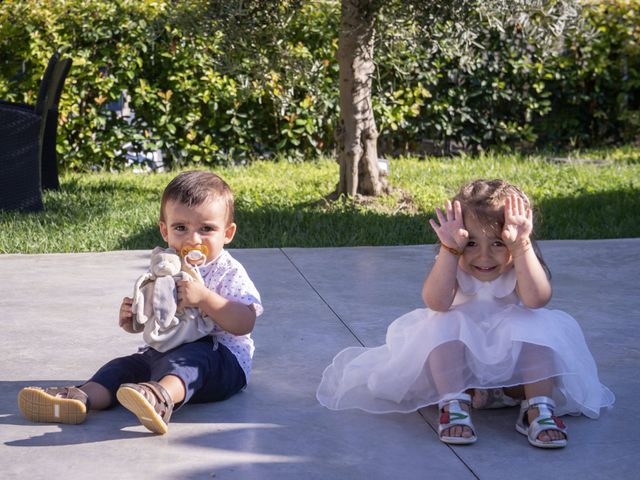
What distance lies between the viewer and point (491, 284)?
321 centimetres

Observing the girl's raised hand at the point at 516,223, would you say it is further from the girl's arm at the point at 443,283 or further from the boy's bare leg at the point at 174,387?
the boy's bare leg at the point at 174,387

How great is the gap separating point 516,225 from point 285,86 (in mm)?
5897

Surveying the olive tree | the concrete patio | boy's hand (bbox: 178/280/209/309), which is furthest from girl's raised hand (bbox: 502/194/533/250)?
the olive tree

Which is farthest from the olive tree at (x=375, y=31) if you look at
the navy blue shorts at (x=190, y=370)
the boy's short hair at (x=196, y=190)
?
the navy blue shorts at (x=190, y=370)

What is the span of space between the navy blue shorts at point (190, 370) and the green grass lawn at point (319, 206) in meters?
2.74

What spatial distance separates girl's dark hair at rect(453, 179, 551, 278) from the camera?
313 cm

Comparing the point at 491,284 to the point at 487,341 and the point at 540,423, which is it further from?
the point at 540,423

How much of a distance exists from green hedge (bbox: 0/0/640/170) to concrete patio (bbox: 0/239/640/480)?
2.84 meters

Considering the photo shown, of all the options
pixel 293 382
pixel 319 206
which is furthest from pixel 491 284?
pixel 319 206

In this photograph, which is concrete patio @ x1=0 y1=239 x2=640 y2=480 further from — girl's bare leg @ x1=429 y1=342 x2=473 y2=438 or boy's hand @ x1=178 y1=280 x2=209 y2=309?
boy's hand @ x1=178 y1=280 x2=209 y2=309

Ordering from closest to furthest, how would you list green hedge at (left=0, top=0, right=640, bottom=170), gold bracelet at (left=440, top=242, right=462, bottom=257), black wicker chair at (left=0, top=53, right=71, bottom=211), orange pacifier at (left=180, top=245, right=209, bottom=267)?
gold bracelet at (left=440, top=242, right=462, bottom=257)
orange pacifier at (left=180, top=245, right=209, bottom=267)
black wicker chair at (left=0, top=53, right=71, bottom=211)
green hedge at (left=0, top=0, right=640, bottom=170)

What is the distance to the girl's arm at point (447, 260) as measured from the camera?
3.10m

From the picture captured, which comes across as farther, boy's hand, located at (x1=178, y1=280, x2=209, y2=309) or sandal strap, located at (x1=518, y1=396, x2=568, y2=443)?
boy's hand, located at (x1=178, y1=280, x2=209, y2=309)

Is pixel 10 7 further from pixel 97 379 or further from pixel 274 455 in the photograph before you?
pixel 274 455
